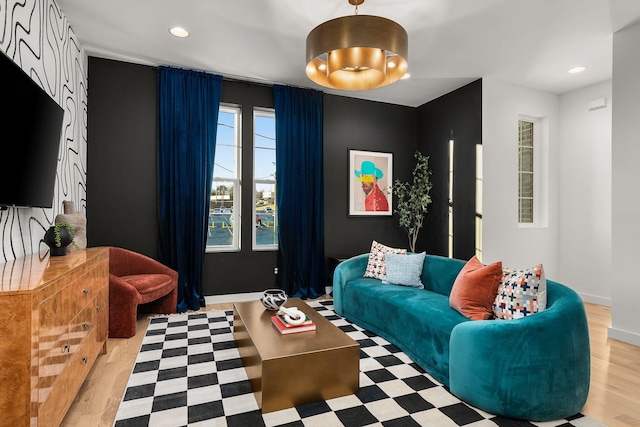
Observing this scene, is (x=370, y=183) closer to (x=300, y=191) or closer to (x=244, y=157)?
(x=300, y=191)

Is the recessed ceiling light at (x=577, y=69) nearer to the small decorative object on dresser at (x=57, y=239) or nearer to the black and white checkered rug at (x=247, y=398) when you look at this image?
the black and white checkered rug at (x=247, y=398)

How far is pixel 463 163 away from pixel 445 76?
1.15 metres

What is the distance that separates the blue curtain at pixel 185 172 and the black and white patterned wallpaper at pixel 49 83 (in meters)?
0.78

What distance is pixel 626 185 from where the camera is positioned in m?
3.28

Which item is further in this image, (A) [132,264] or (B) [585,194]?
(B) [585,194]

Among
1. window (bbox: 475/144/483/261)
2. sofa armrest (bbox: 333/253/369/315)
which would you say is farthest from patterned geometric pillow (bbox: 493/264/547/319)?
window (bbox: 475/144/483/261)

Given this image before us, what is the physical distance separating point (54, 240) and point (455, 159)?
4.53 meters

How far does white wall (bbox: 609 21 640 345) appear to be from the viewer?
3.20m

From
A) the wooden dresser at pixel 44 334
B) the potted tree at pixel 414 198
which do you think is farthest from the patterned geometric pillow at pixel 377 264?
the wooden dresser at pixel 44 334

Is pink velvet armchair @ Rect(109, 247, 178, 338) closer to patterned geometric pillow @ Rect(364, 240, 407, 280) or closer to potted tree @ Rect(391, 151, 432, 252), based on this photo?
patterned geometric pillow @ Rect(364, 240, 407, 280)

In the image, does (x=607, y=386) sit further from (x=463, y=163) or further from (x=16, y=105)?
(x=16, y=105)

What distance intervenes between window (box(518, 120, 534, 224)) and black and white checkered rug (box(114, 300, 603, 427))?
10.9ft

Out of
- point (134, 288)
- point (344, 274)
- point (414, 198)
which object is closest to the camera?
point (134, 288)

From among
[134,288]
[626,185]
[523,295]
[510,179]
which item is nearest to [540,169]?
[510,179]
